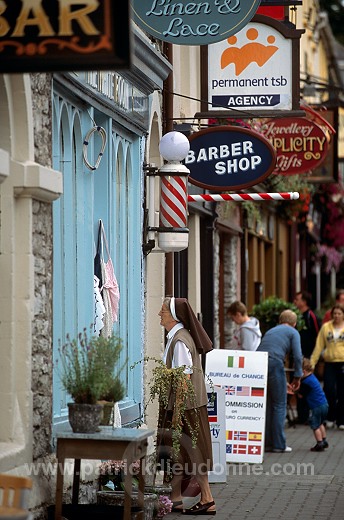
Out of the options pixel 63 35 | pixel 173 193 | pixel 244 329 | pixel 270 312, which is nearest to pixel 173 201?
pixel 173 193

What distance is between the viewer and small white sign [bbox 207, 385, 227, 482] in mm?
12008

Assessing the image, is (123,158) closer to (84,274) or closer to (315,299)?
(84,274)

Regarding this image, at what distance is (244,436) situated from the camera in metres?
13.5

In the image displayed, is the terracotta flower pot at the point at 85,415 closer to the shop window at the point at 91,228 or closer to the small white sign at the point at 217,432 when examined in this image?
the shop window at the point at 91,228

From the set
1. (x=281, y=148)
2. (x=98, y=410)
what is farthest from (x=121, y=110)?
(x=281, y=148)

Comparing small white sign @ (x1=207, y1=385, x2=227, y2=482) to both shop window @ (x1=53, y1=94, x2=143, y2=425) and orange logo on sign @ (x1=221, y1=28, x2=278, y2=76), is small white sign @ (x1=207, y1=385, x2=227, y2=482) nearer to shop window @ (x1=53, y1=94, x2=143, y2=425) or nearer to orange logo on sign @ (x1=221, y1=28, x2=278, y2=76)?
shop window @ (x1=53, y1=94, x2=143, y2=425)

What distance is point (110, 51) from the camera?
19.8 ft

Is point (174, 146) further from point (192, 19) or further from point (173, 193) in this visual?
point (192, 19)

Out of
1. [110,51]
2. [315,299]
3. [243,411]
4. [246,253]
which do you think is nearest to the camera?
[110,51]

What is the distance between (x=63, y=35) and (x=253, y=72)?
304 inches

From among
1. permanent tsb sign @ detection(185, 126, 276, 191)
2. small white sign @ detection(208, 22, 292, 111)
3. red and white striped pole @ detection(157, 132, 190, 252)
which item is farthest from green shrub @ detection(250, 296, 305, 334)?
red and white striped pole @ detection(157, 132, 190, 252)

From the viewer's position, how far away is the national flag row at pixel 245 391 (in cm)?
1362

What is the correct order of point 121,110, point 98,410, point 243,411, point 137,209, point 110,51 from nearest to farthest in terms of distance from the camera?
point 110,51, point 98,410, point 121,110, point 137,209, point 243,411

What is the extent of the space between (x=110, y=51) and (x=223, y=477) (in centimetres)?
670
